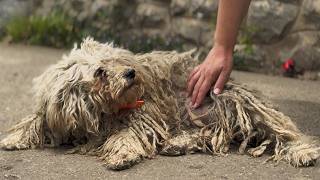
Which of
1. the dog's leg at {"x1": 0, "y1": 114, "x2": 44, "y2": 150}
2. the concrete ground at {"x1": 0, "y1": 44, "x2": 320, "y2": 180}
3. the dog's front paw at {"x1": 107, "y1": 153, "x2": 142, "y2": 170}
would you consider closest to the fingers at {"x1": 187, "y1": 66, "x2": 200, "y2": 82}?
the concrete ground at {"x1": 0, "y1": 44, "x2": 320, "y2": 180}

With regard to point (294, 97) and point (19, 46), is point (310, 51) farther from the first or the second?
point (19, 46)

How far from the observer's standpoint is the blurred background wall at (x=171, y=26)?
18.7ft

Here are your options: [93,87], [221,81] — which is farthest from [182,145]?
[93,87]

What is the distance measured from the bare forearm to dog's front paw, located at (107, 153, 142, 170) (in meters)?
0.86

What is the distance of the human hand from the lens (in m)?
3.99

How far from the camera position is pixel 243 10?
13.3 feet

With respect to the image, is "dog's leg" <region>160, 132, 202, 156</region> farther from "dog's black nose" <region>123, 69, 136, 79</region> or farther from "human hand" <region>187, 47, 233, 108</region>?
"dog's black nose" <region>123, 69, 136, 79</region>

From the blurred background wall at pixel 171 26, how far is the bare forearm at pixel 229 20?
1.71 m

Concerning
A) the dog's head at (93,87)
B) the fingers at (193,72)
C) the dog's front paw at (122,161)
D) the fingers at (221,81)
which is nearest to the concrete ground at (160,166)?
the dog's front paw at (122,161)

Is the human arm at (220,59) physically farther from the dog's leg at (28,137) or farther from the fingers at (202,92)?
the dog's leg at (28,137)

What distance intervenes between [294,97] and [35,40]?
267cm

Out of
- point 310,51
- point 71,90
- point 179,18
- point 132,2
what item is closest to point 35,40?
point 132,2

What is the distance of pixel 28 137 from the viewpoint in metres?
3.96

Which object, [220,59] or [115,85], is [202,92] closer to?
[220,59]
